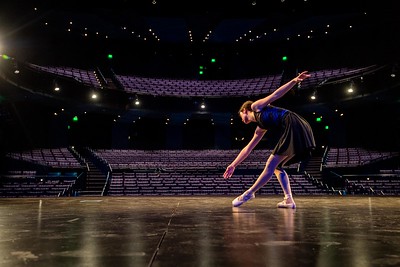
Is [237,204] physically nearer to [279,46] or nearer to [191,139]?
[191,139]

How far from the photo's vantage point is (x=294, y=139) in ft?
11.6

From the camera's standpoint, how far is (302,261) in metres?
1.18

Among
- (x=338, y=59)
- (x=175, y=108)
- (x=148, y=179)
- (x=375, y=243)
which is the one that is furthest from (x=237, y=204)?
(x=338, y=59)

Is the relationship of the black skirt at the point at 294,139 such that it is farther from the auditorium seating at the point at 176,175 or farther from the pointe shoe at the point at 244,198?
the auditorium seating at the point at 176,175

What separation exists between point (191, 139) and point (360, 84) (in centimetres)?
1196

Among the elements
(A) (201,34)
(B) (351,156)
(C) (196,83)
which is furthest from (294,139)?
(C) (196,83)

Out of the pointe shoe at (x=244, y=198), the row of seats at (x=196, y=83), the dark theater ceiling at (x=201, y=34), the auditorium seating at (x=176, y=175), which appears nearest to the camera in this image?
the pointe shoe at (x=244, y=198)

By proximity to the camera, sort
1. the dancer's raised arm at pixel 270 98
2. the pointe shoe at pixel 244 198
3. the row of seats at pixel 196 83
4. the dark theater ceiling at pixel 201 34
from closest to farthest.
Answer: the dancer's raised arm at pixel 270 98 → the pointe shoe at pixel 244 198 → the dark theater ceiling at pixel 201 34 → the row of seats at pixel 196 83

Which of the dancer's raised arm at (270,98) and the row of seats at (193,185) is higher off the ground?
the dancer's raised arm at (270,98)

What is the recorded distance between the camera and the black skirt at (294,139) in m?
3.51

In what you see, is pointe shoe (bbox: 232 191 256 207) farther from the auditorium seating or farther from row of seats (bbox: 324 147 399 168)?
row of seats (bbox: 324 147 399 168)

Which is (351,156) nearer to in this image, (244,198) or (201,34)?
(201,34)

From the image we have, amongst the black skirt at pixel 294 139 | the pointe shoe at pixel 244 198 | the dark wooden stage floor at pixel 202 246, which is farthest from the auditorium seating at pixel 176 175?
the dark wooden stage floor at pixel 202 246

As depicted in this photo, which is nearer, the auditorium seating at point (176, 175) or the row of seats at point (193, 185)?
the auditorium seating at point (176, 175)
